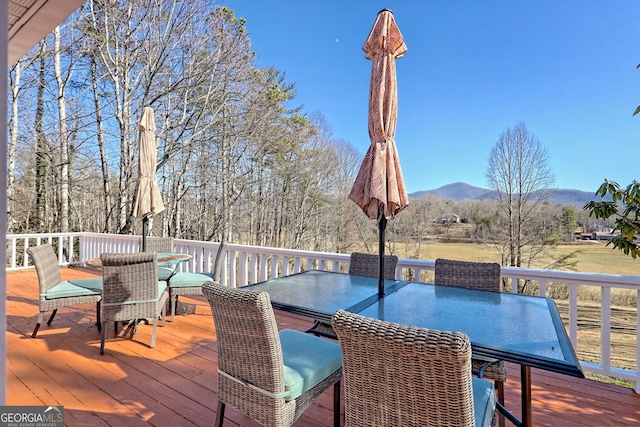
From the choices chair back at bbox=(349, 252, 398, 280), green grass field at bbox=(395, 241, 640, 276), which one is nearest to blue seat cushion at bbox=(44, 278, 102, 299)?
chair back at bbox=(349, 252, 398, 280)

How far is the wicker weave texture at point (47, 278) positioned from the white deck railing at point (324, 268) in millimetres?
1732

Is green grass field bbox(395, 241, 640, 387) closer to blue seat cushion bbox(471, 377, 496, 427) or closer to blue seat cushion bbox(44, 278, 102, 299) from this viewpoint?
blue seat cushion bbox(471, 377, 496, 427)

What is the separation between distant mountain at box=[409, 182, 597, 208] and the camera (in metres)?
13.1

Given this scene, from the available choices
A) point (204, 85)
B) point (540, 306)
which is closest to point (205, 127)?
point (204, 85)

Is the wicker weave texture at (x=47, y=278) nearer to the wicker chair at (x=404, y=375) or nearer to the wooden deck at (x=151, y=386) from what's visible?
the wooden deck at (x=151, y=386)

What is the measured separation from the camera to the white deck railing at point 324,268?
2463mm

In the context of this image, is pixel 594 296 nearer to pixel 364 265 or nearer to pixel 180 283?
pixel 364 265

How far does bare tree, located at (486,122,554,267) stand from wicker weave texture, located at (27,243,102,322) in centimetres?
1478

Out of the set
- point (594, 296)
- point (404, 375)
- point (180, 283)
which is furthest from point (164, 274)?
point (594, 296)

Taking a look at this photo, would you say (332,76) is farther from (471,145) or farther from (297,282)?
(297,282)

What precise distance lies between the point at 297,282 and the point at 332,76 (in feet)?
56.2

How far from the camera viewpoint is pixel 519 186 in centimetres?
1359

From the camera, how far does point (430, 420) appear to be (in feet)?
3.68

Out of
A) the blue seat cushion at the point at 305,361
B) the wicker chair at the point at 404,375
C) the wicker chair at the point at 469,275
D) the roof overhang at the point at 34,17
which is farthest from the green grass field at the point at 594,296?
the roof overhang at the point at 34,17
